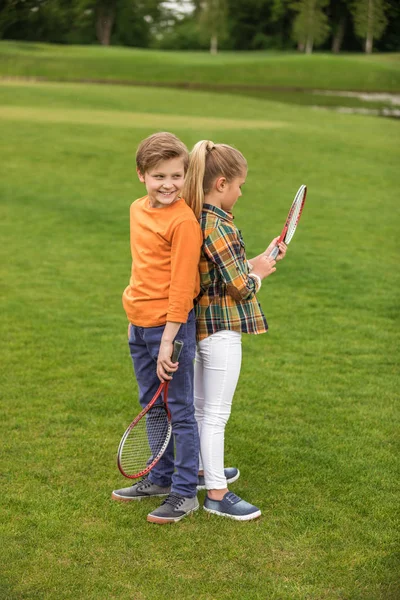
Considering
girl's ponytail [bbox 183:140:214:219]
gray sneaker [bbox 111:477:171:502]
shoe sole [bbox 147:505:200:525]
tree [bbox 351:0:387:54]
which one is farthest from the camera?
gray sneaker [bbox 111:477:171:502]

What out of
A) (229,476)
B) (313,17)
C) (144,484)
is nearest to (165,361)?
(144,484)

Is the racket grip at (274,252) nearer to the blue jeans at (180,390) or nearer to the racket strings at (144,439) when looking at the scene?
the blue jeans at (180,390)

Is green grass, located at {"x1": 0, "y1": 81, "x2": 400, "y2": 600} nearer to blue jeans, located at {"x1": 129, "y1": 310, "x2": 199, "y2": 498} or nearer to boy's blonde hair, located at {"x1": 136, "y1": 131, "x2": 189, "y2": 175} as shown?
blue jeans, located at {"x1": 129, "y1": 310, "x2": 199, "y2": 498}

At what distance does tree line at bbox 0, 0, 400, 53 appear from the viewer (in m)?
4.48

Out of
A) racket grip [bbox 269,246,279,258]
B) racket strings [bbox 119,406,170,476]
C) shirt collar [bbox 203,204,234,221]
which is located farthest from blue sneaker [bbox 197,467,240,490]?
shirt collar [bbox 203,204,234,221]

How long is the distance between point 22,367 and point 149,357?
8.15 feet

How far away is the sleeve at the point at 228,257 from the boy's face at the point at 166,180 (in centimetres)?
26

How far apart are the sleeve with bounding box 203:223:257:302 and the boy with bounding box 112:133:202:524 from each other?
94 millimetres

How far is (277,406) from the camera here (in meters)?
5.38

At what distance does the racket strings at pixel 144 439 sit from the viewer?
3.82 meters

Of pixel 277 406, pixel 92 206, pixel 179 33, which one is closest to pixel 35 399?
pixel 277 406

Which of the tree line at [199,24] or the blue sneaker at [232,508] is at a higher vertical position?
the tree line at [199,24]

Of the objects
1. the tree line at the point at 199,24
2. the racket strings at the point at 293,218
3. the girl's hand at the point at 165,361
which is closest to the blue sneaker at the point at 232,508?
the girl's hand at the point at 165,361

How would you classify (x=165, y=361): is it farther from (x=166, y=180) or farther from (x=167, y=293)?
(x=166, y=180)
